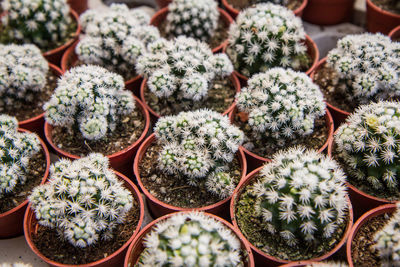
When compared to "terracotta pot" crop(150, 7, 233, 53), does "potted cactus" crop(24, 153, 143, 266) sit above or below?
below

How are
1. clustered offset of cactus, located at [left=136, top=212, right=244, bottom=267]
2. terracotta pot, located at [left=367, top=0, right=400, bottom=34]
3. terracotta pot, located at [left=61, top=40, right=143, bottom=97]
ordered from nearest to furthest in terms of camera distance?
clustered offset of cactus, located at [left=136, top=212, right=244, bottom=267] < terracotta pot, located at [left=61, top=40, right=143, bottom=97] < terracotta pot, located at [left=367, top=0, right=400, bottom=34]

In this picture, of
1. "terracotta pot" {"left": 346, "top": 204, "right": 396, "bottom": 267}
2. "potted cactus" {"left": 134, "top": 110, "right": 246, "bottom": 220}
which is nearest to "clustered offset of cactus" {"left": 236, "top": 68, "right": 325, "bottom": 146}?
"potted cactus" {"left": 134, "top": 110, "right": 246, "bottom": 220}

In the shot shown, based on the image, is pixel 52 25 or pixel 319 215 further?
pixel 52 25

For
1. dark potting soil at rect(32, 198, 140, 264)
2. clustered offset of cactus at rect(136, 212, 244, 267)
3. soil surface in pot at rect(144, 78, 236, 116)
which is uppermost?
clustered offset of cactus at rect(136, 212, 244, 267)

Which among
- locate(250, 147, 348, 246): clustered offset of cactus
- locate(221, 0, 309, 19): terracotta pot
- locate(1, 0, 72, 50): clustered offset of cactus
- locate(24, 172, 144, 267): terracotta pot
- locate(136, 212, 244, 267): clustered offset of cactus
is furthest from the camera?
locate(221, 0, 309, 19): terracotta pot

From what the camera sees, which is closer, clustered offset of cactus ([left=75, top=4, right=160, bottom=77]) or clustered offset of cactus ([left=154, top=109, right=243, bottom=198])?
clustered offset of cactus ([left=154, top=109, right=243, bottom=198])

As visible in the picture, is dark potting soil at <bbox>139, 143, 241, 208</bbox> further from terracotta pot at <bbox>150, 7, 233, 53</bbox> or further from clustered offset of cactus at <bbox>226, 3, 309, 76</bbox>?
terracotta pot at <bbox>150, 7, 233, 53</bbox>

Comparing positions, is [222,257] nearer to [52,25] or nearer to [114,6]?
[114,6]

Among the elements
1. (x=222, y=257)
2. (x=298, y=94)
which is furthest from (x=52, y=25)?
(x=222, y=257)
